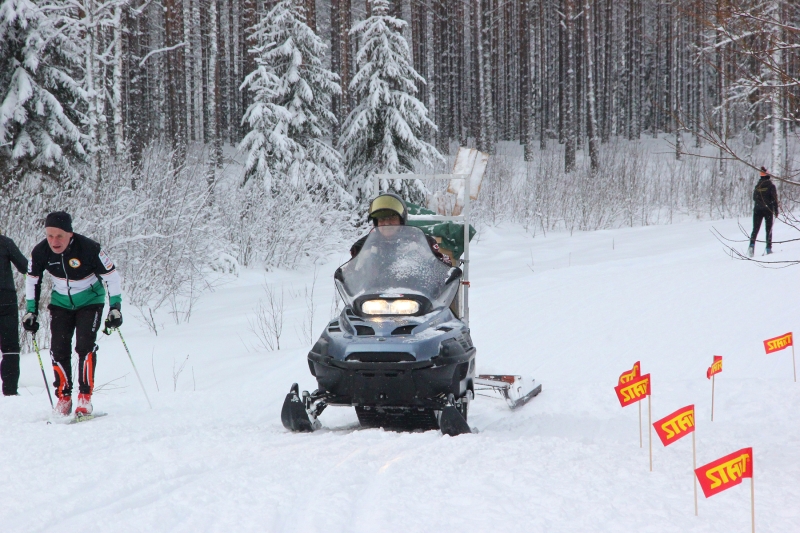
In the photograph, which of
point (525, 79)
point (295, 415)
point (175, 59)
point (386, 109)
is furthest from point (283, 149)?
point (525, 79)

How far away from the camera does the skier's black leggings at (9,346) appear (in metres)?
6.54

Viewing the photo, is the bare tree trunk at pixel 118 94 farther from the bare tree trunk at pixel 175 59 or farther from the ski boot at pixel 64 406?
the ski boot at pixel 64 406

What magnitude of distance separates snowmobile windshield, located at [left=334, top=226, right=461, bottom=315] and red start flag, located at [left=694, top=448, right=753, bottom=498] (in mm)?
2446

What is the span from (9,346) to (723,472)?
6.50 metres

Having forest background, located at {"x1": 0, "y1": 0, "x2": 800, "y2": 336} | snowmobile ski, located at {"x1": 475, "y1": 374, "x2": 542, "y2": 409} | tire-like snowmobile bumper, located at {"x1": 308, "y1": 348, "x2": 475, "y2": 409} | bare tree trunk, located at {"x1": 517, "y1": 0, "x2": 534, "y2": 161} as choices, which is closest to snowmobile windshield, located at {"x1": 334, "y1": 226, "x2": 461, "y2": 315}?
tire-like snowmobile bumper, located at {"x1": 308, "y1": 348, "x2": 475, "y2": 409}

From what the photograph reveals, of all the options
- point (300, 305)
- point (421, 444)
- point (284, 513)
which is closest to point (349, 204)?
point (300, 305)

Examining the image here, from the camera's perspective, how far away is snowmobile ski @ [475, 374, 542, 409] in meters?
5.84

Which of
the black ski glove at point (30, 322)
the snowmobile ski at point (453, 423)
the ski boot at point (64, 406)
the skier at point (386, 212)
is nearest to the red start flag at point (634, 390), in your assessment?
the snowmobile ski at point (453, 423)

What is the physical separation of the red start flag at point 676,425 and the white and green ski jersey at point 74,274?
4.37 m

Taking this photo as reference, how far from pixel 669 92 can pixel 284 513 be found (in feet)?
140

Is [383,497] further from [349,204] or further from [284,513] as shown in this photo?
[349,204]

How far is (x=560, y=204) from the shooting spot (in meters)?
20.0

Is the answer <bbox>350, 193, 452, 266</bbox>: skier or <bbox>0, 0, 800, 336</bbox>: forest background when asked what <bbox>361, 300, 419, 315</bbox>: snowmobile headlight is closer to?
<bbox>350, 193, 452, 266</bbox>: skier

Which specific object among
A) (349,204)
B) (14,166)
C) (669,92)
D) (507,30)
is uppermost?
(507,30)
